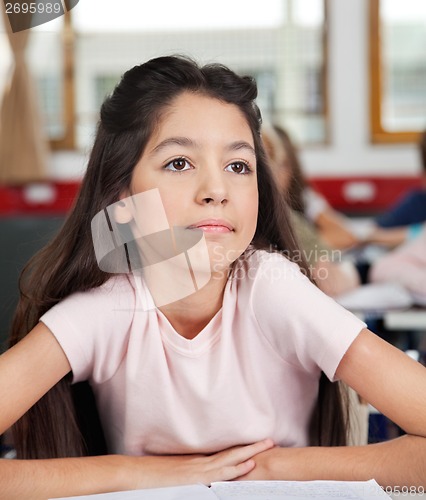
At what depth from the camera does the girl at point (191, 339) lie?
781 mm

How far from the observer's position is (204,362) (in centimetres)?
87

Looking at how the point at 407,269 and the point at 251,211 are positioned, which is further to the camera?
the point at 407,269

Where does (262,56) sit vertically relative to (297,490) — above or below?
above

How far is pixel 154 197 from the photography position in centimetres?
81

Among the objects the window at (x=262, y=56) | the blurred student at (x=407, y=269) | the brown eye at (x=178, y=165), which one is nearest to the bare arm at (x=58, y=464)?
the brown eye at (x=178, y=165)

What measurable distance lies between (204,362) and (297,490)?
0.20 m

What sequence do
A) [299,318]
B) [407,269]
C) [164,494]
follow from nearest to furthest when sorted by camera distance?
[164,494] → [299,318] → [407,269]

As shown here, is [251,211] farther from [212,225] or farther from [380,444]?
[380,444]

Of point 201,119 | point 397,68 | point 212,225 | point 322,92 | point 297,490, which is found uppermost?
point 397,68

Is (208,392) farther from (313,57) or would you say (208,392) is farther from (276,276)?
(313,57)

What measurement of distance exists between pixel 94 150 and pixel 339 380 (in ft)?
1.19

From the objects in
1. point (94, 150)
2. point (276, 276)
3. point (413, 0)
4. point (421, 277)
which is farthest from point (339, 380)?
point (413, 0)

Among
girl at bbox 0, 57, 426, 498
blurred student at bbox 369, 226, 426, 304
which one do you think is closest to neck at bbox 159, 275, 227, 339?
girl at bbox 0, 57, 426, 498

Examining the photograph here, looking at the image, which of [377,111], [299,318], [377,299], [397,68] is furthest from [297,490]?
[397,68]
